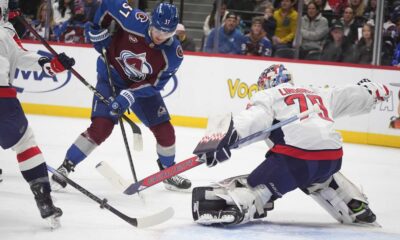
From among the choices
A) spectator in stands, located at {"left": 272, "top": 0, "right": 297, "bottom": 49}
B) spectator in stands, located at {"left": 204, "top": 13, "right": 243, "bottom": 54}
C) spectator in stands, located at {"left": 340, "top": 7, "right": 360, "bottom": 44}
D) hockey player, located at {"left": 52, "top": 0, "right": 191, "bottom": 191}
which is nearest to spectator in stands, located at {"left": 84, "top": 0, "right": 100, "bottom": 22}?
spectator in stands, located at {"left": 204, "top": 13, "right": 243, "bottom": 54}

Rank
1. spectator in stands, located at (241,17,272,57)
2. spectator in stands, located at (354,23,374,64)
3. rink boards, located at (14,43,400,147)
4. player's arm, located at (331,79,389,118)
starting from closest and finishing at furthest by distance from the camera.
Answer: player's arm, located at (331,79,389,118)
rink boards, located at (14,43,400,147)
spectator in stands, located at (354,23,374,64)
spectator in stands, located at (241,17,272,57)

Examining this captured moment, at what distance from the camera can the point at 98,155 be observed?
17.4 feet

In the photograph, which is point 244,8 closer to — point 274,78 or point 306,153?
point 274,78

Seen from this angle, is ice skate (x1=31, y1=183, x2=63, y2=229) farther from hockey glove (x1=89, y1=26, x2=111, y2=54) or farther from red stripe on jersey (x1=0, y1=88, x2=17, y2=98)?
hockey glove (x1=89, y1=26, x2=111, y2=54)

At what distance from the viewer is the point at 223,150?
3186 millimetres

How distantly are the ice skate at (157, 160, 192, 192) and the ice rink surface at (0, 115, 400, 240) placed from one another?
0.06 metres

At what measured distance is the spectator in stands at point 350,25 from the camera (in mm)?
6957

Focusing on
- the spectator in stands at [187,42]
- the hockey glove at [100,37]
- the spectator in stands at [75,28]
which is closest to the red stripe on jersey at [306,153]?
the hockey glove at [100,37]

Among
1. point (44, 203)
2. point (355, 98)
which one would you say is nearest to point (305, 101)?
point (355, 98)

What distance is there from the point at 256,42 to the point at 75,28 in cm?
195

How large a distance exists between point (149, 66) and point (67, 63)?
0.77m

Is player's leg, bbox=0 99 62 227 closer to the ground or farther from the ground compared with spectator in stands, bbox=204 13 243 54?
farther from the ground

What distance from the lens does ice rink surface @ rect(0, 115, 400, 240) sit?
326 cm

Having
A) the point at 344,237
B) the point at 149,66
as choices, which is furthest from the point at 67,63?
the point at 344,237
